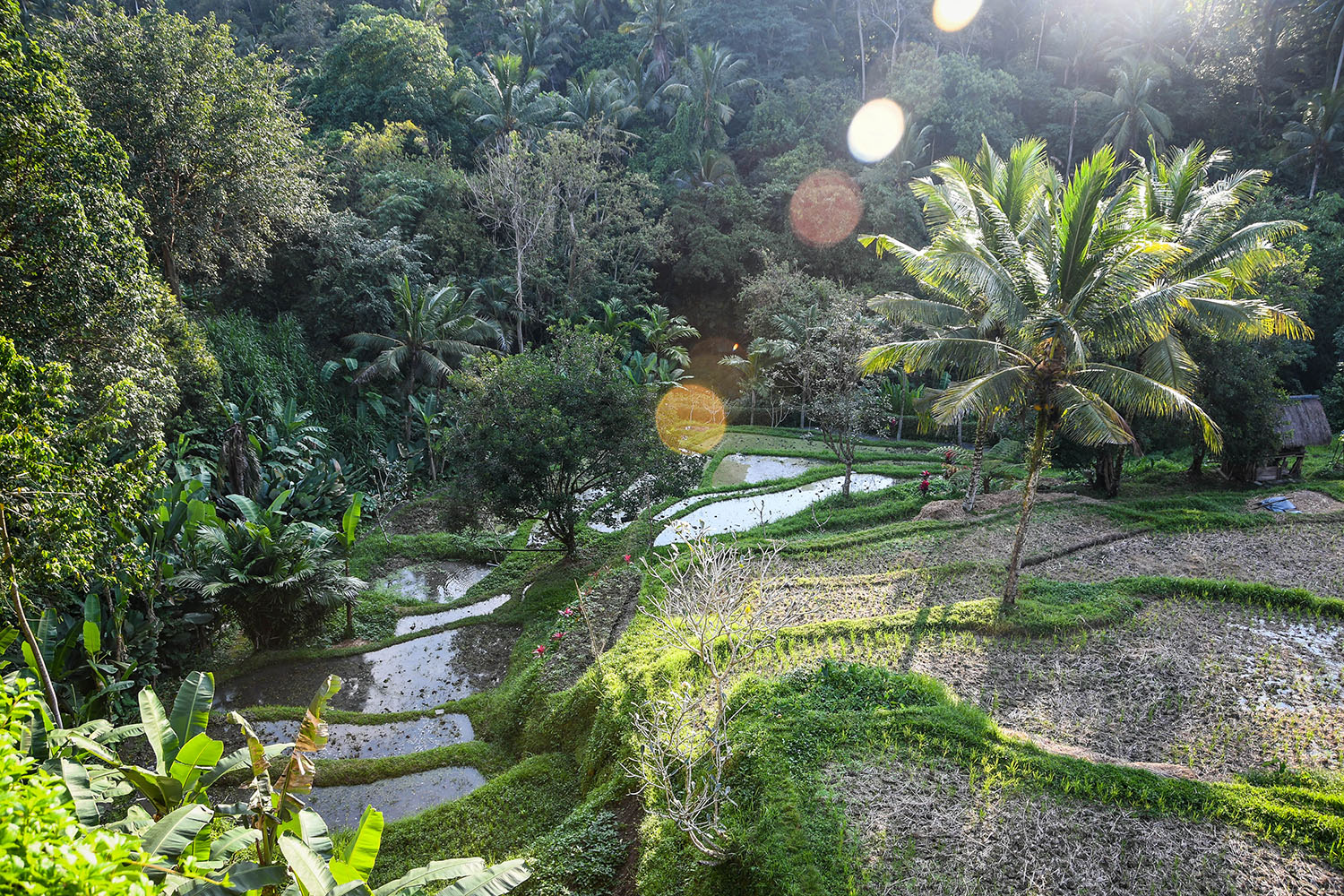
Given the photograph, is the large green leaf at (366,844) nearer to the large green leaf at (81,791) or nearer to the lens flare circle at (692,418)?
the large green leaf at (81,791)

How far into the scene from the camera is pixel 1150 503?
13.4m

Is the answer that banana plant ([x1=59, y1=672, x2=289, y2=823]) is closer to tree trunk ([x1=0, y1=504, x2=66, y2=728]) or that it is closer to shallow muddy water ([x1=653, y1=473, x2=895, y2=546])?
tree trunk ([x1=0, y1=504, x2=66, y2=728])

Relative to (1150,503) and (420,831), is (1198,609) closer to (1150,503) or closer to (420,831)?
(1150,503)

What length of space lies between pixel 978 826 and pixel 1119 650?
160 inches

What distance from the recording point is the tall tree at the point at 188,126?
13.7 meters

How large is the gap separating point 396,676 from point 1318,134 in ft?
110

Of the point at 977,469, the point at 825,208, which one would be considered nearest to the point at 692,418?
the point at 825,208

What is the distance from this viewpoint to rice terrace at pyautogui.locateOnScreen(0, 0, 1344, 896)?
5.71 meters

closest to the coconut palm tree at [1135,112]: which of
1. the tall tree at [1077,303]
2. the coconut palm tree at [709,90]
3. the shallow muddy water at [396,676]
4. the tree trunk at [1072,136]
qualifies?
the tree trunk at [1072,136]

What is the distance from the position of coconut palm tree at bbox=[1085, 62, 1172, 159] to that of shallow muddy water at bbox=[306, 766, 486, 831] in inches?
1216

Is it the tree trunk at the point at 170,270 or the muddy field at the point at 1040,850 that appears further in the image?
the tree trunk at the point at 170,270

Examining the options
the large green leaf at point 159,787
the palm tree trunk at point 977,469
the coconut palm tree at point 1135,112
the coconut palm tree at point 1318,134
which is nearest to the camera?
the large green leaf at point 159,787

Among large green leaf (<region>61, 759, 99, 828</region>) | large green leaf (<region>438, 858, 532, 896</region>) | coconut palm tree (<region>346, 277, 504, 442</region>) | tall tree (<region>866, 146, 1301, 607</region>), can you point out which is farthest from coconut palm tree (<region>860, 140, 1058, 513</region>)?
coconut palm tree (<region>346, 277, 504, 442</region>)

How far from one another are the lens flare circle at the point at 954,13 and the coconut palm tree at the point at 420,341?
27971 millimetres
